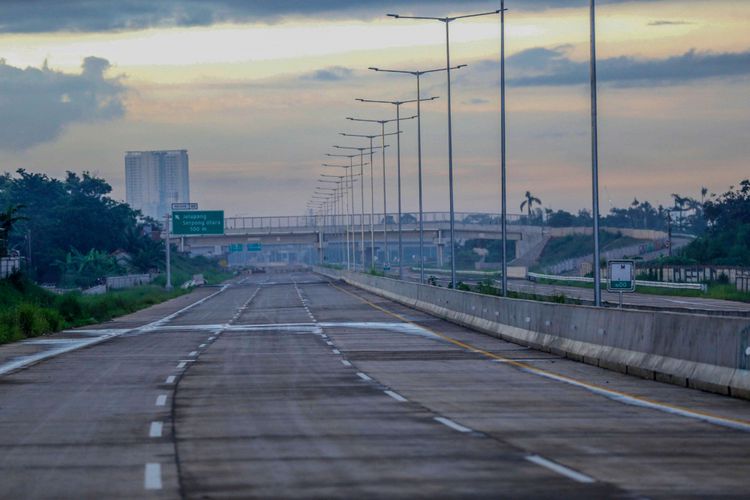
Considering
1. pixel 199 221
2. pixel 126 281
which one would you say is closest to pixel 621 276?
pixel 126 281

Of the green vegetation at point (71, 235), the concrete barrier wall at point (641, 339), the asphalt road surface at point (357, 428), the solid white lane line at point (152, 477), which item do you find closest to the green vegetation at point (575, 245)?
the green vegetation at point (71, 235)

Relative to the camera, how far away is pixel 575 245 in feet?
575

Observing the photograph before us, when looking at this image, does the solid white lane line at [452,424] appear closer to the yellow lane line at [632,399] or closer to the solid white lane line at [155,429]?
the yellow lane line at [632,399]

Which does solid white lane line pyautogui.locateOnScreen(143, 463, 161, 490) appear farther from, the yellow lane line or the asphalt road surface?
the yellow lane line

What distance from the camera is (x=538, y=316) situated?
3409cm

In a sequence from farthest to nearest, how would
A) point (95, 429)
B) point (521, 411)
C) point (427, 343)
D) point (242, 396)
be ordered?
point (427, 343), point (242, 396), point (521, 411), point (95, 429)

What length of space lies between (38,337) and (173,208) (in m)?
85.3

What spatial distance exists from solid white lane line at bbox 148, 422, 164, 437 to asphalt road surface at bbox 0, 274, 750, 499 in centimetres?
8

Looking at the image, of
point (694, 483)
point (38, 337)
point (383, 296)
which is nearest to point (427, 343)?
point (38, 337)

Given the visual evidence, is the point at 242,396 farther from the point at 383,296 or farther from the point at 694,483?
the point at 383,296

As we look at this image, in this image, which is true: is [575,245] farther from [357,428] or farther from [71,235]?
[357,428]

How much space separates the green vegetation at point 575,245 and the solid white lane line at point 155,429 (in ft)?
482

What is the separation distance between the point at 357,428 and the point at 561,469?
13.3 ft

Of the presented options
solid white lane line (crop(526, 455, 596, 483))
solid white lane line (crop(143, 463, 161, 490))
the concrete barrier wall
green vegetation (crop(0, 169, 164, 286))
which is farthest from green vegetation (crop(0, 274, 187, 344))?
green vegetation (crop(0, 169, 164, 286))
